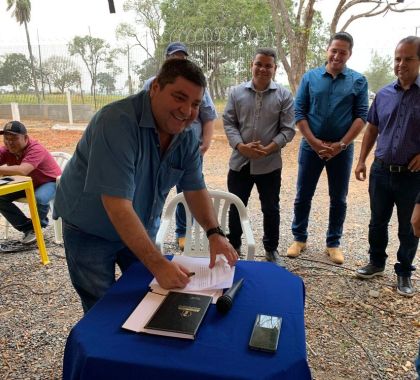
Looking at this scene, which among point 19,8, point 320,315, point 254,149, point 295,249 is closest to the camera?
point 320,315

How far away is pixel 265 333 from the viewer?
1.04 meters

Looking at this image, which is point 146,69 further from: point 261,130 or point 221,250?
point 221,250

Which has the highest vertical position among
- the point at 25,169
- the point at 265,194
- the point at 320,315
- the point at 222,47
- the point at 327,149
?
the point at 222,47

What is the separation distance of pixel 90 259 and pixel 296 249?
220 cm

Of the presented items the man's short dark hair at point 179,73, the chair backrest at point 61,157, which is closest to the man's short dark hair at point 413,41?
the man's short dark hair at point 179,73

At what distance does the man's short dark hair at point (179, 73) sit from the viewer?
126cm

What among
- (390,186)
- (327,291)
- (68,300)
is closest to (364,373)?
(327,291)

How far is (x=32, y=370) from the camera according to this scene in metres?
1.99

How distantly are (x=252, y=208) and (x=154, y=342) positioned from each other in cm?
377

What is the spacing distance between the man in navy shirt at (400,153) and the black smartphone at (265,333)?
1.89 meters

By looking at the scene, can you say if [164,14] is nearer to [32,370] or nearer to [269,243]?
[269,243]

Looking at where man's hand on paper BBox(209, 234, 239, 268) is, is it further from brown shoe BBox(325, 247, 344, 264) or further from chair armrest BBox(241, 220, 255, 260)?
brown shoe BBox(325, 247, 344, 264)

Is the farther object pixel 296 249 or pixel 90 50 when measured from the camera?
pixel 90 50

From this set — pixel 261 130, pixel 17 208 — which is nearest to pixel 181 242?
pixel 261 130
